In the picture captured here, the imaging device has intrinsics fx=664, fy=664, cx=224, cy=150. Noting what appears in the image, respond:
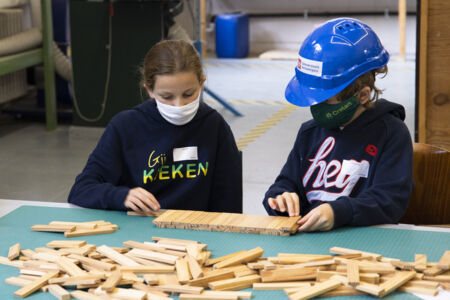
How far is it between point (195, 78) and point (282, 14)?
430 inches

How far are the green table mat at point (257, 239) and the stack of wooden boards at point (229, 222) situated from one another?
19 millimetres

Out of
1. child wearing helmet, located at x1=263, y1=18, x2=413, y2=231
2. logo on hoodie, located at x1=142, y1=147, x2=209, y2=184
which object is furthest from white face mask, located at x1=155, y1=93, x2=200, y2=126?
child wearing helmet, located at x1=263, y1=18, x2=413, y2=231

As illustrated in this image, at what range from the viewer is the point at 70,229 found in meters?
1.98

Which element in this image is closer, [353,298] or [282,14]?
[353,298]

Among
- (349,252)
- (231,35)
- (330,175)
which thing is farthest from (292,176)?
(231,35)

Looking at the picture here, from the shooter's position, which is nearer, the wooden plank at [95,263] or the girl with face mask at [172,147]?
the wooden plank at [95,263]

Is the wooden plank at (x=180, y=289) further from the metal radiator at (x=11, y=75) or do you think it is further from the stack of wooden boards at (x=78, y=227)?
the metal radiator at (x=11, y=75)

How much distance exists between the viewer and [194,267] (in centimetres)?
165

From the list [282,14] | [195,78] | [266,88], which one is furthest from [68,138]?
[282,14]

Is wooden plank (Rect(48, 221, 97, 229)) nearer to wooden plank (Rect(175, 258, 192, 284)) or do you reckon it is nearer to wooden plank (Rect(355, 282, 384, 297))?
wooden plank (Rect(175, 258, 192, 284))

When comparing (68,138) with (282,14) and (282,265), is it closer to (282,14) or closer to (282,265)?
(282,265)

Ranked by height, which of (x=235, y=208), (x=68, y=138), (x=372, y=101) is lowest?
(x=68, y=138)

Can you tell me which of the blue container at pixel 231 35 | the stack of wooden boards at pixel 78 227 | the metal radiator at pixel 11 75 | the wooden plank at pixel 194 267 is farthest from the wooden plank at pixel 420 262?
the blue container at pixel 231 35

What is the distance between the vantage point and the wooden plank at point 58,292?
1.53 m
